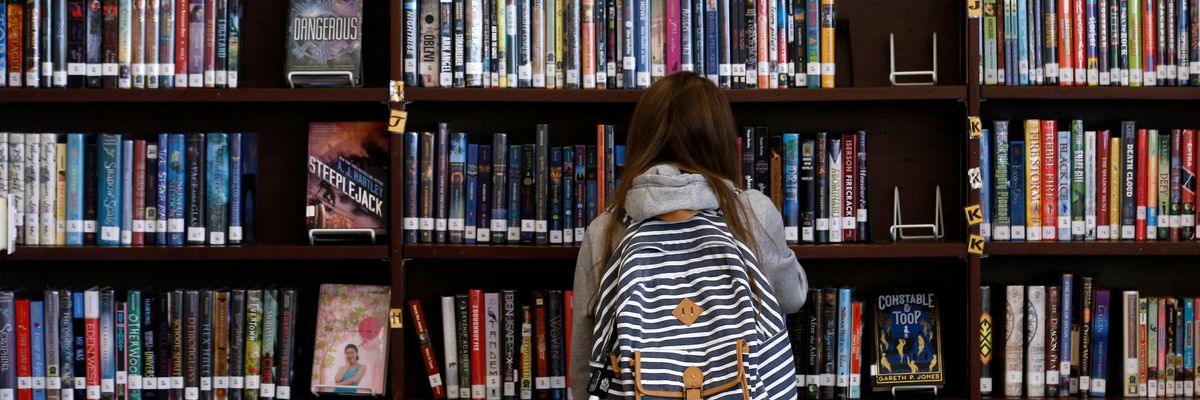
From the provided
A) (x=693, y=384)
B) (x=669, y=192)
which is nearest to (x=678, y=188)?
(x=669, y=192)

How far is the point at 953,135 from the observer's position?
8.90 ft

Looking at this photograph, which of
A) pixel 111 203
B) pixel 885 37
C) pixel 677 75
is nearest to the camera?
pixel 677 75

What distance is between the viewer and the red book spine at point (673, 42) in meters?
2.50

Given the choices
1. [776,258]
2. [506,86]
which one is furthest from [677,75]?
[506,86]

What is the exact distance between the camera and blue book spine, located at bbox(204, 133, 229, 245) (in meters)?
2.52

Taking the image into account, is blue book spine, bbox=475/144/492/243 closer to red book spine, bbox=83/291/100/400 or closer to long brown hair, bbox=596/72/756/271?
long brown hair, bbox=596/72/756/271

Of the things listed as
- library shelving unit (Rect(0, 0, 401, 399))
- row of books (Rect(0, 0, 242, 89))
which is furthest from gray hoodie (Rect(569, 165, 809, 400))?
row of books (Rect(0, 0, 242, 89))

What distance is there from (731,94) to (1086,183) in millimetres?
870

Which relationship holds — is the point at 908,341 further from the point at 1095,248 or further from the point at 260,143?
the point at 260,143

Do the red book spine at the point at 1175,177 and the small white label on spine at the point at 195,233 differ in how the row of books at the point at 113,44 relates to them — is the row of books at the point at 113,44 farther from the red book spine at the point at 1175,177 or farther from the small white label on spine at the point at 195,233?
the red book spine at the point at 1175,177

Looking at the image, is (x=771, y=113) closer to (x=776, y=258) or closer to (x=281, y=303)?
(x=776, y=258)

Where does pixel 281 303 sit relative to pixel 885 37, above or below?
below

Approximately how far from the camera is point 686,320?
1.83 metres

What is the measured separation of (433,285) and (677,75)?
1.08m
